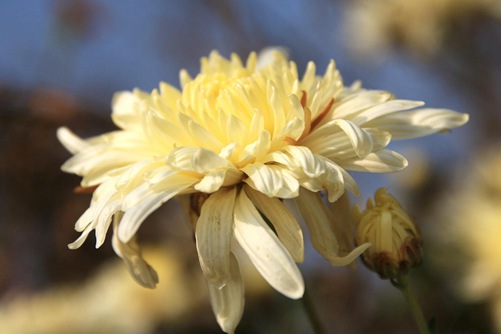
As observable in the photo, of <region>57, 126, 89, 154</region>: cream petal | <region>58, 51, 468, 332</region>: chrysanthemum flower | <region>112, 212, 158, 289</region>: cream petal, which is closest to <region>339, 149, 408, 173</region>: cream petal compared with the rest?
<region>58, 51, 468, 332</region>: chrysanthemum flower

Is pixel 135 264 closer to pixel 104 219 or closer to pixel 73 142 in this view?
pixel 104 219

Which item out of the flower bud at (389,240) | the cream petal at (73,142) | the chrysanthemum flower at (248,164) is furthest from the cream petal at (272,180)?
the cream petal at (73,142)

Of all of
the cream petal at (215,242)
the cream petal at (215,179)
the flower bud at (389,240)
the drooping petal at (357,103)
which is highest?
the cream petal at (215,179)

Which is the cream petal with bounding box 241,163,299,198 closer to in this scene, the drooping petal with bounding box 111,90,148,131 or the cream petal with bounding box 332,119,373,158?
the cream petal with bounding box 332,119,373,158

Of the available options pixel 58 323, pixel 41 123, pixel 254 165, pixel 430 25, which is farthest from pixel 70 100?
pixel 254 165

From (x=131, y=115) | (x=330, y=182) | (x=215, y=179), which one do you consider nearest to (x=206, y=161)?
(x=215, y=179)

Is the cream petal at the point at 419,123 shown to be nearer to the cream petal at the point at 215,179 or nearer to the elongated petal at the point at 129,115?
the cream petal at the point at 215,179
